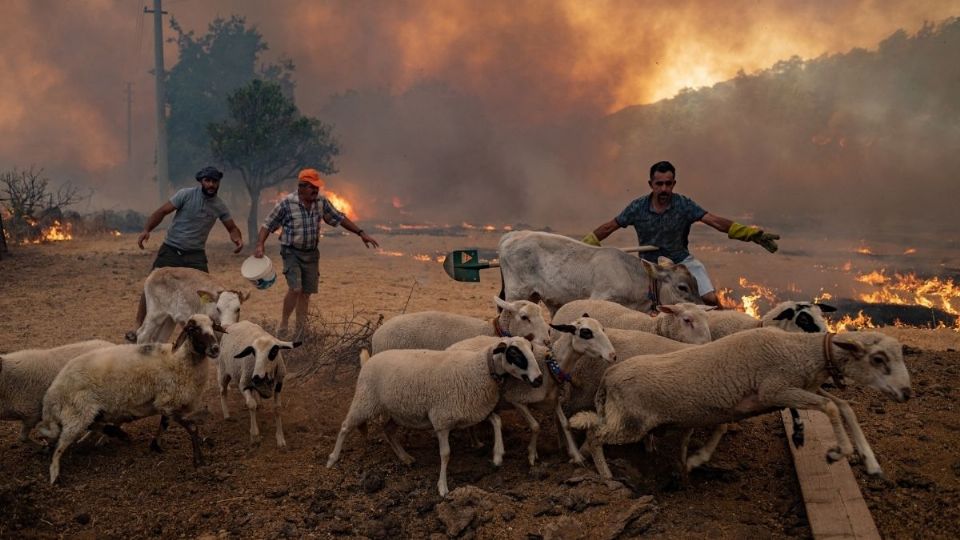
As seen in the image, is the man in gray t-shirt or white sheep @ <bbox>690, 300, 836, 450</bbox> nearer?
white sheep @ <bbox>690, 300, 836, 450</bbox>

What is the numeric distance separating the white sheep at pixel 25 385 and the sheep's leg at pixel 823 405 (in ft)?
20.1

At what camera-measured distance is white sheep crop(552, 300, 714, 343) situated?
20.8ft

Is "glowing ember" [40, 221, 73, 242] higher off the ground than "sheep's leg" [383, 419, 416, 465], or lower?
higher

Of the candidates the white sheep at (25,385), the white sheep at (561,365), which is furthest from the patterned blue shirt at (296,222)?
the white sheep at (561,365)

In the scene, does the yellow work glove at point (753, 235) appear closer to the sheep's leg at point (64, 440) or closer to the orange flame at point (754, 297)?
the orange flame at point (754, 297)

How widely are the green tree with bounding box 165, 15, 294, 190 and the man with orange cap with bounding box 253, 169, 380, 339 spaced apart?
35.4 metres

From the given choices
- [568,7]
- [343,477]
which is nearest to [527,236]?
[343,477]

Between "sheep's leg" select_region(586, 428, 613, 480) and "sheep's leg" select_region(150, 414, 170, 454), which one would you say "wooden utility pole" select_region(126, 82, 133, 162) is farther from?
"sheep's leg" select_region(586, 428, 613, 480)

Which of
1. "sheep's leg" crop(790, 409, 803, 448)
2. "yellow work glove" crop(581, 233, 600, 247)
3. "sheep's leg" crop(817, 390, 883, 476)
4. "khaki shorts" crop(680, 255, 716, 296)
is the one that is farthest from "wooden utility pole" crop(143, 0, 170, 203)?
"sheep's leg" crop(817, 390, 883, 476)

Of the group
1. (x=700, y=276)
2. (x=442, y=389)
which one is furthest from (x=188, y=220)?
(x=700, y=276)

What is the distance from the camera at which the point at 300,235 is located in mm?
9039

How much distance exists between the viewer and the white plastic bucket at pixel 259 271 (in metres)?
8.31

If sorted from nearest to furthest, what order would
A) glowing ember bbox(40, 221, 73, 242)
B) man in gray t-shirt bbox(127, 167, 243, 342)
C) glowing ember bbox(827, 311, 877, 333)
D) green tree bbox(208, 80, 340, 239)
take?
1. man in gray t-shirt bbox(127, 167, 243, 342)
2. glowing ember bbox(827, 311, 877, 333)
3. glowing ember bbox(40, 221, 73, 242)
4. green tree bbox(208, 80, 340, 239)

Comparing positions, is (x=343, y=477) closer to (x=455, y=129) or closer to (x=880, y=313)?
(x=880, y=313)
